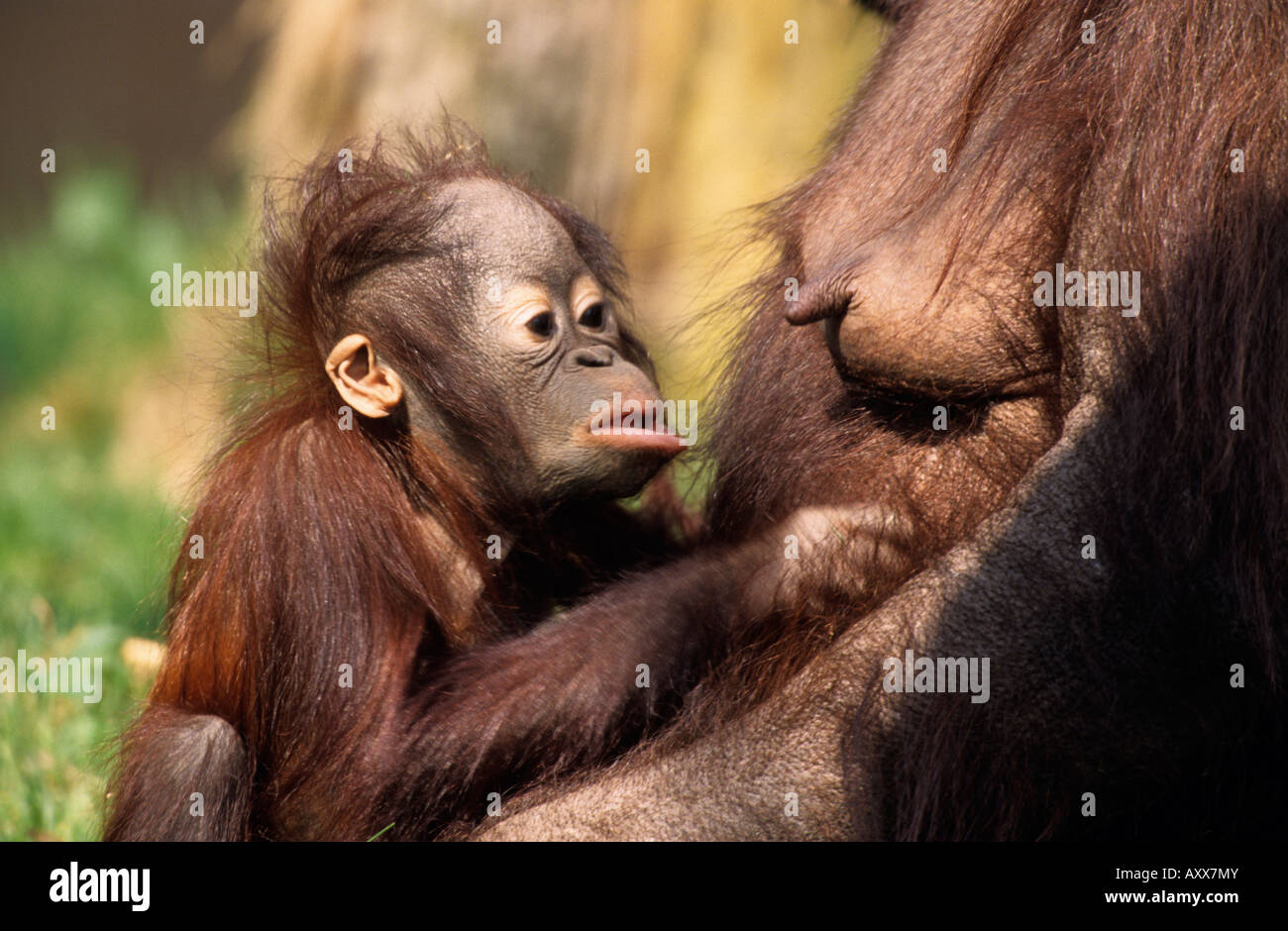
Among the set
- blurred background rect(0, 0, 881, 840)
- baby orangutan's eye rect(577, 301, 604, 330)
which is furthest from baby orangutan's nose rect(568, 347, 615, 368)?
blurred background rect(0, 0, 881, 840)

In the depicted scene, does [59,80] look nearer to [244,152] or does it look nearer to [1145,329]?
[244,152]

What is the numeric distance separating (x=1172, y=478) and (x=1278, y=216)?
1.38 ft

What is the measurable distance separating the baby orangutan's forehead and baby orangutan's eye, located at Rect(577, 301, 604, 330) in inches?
3.4

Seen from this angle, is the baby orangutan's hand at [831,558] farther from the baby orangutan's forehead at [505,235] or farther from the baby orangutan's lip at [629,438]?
the baby orangutan's forehead at [505,235]

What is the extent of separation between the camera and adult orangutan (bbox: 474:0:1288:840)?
2160 millimetres

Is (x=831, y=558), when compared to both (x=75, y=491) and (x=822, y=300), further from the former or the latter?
(x=75, y=491)

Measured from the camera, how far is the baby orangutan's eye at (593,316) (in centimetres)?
333

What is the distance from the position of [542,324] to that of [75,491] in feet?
14.5

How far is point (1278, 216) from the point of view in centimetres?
215

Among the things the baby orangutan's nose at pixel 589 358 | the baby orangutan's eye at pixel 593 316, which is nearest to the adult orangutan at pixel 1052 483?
the baby orangutan's nose at pixel 589 358

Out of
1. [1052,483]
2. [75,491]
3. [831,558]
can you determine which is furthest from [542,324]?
[75,491]

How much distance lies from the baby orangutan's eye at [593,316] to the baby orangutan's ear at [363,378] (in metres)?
0.45

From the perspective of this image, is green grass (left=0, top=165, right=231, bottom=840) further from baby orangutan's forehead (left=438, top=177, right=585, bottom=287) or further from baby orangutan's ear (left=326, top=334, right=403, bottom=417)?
baby orangutan's forehead (left=438, top=177, right=585, bottom=287)
